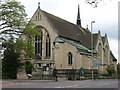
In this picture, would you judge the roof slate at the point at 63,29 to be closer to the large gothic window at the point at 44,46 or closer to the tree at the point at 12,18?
the large gothic window at the point at 44,46

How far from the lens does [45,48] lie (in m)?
62.8

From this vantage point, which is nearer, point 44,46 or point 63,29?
point 44,46

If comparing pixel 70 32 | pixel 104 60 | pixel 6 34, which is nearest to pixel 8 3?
pixel 6 34

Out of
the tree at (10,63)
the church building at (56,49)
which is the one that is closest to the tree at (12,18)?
the tree at (10,63)

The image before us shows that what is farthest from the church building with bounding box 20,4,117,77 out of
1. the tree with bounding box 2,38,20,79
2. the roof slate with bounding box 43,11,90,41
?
the tree with bounding box 2,38,20,79

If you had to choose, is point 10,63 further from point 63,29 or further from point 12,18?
point 63,29

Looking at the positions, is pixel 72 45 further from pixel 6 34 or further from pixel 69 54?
pixel 6 34

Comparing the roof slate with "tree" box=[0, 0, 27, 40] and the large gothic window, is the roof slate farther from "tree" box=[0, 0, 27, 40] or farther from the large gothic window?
"tree" box=[0, 0, 27, 40]

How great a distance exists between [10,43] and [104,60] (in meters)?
45.7

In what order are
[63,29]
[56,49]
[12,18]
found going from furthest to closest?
[63,29] < [56,49] < [12,18]

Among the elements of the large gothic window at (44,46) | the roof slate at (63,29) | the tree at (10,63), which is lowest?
the tree at (10,63)

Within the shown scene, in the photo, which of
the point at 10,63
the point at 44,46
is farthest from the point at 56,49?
the point at 10,63

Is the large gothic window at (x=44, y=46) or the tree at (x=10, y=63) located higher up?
the large gothic window at (x=44, y=46)

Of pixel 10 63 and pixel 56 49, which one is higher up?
pixel 56 49
